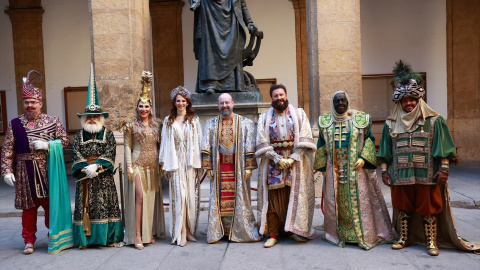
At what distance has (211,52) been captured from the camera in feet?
20.7

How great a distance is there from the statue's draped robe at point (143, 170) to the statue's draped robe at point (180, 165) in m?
0.12

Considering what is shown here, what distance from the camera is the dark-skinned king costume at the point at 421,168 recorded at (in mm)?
3973

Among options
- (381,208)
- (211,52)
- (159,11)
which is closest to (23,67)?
(159,11)

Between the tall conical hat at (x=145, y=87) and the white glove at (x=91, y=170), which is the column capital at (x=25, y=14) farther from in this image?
the white glove at (x=91, y=170)

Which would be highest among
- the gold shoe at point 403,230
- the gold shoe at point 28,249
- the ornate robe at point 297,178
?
the ornate robe at point 297,178

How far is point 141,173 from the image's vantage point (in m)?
4.50

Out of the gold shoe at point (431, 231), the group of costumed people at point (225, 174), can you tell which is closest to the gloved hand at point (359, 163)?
the group of costumed people at point (225, 174)

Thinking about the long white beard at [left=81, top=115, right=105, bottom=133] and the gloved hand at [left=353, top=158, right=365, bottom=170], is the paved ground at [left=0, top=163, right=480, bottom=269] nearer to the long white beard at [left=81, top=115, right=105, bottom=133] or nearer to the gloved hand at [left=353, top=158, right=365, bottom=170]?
the gloved hand at [left=353, top=158, right=365, bottom=170]

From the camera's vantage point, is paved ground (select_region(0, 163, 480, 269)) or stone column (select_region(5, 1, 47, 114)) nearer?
paved ground (select_region(0, 163, 480, 269))

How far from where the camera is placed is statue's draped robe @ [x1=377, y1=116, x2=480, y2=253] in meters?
3.96

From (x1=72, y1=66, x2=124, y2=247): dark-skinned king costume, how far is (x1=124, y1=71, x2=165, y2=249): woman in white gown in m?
0.15

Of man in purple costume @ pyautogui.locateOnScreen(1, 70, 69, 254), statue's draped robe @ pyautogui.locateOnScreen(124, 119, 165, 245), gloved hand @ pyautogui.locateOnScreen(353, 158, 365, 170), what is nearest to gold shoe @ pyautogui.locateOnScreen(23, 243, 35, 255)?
man in purple costume @ pyautogui.locateOnScreen(1, 70, 69, 254)

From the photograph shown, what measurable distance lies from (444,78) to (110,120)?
866 cm

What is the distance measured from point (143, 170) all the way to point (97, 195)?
523mm
